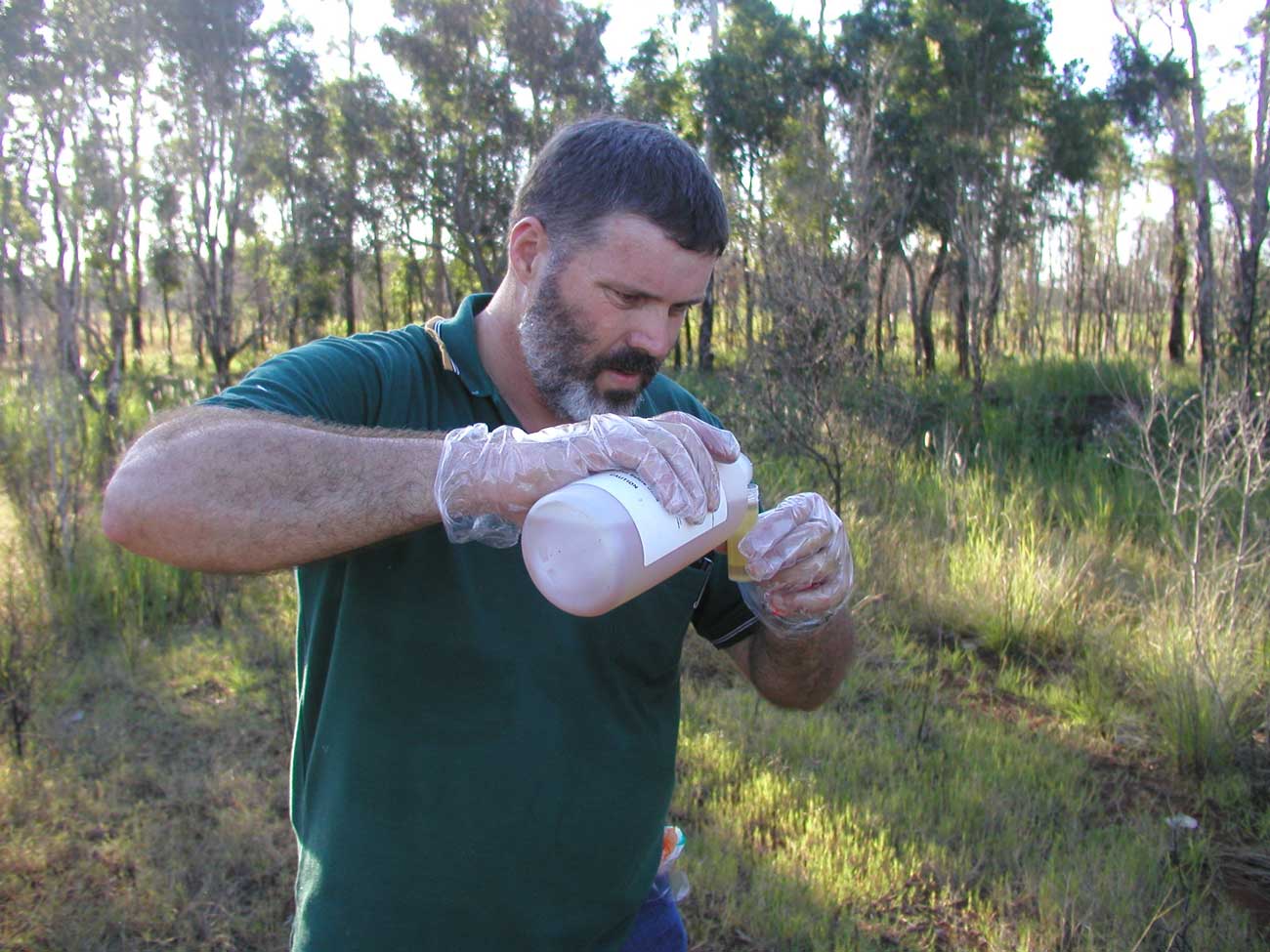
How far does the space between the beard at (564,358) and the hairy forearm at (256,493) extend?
50 cm

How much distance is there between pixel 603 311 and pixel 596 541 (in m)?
0.68

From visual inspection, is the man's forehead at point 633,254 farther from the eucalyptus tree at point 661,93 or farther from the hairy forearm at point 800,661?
the eucalyptus tree at point 661,93

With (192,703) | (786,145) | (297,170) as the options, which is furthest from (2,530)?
(297,170)

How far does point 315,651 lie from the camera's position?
4.96ft

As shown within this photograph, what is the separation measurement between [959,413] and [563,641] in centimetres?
1105

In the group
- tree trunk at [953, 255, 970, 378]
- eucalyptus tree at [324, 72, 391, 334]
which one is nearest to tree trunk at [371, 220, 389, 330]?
eucalyptus tree at [324, 72, 391, 334]

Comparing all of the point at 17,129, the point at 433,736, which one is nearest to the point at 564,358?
the point at 433,736

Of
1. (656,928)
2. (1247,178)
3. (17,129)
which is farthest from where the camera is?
(1247,178)

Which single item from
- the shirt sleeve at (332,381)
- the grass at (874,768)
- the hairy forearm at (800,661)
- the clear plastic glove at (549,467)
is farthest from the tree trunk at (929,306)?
the clear plastic glove at (549,467)

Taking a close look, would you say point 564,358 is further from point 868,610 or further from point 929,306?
point 929,306

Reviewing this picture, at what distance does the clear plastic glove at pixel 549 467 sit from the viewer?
1235mm

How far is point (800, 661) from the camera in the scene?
1.92 m

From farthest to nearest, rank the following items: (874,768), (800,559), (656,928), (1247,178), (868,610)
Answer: (1247,178) → (868,610) → (874,768) → (656,928) → (800,559)

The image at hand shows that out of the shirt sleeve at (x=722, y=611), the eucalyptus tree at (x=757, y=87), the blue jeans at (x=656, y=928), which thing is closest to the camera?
the blue jeans at (x=656, y=928)
